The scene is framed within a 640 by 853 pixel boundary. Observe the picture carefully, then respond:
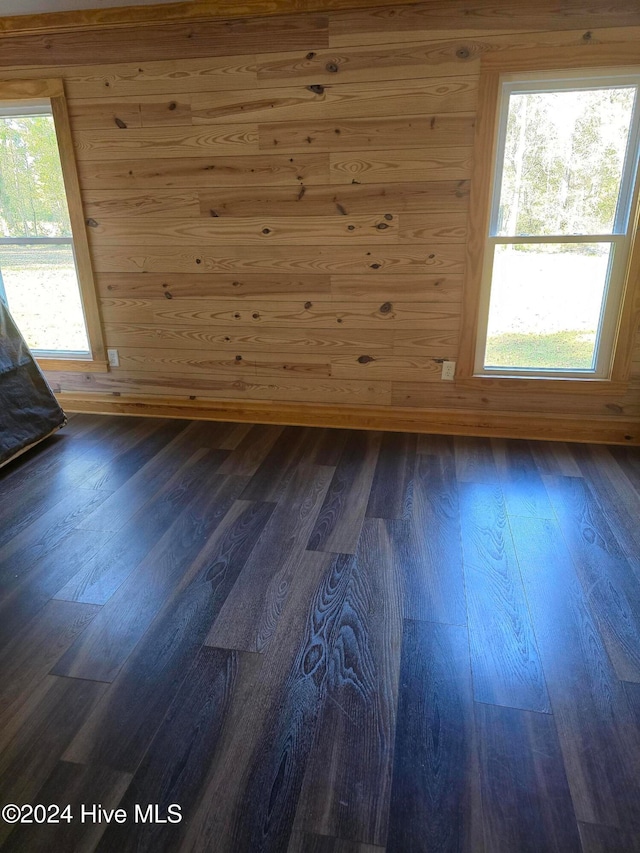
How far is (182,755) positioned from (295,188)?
2705 mm

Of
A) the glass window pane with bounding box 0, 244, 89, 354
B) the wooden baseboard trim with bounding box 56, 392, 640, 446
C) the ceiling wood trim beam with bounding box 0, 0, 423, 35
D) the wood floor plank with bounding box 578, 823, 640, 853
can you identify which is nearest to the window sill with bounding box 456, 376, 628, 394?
the wooden baseboard trim with bounding box 56, 392, 640, 446

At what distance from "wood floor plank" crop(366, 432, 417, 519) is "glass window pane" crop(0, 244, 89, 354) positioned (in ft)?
6.99

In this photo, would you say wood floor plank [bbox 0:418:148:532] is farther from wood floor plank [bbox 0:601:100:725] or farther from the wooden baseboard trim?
wood floor plank [bbox 0:601:100:725]

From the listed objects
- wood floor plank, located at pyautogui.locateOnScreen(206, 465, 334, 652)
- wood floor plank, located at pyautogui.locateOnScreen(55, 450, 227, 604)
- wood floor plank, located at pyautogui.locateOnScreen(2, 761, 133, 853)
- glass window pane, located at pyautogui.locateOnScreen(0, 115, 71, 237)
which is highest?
glass window pane, located at pyautogui.locateOnScreen(0, 115, 71, 237)

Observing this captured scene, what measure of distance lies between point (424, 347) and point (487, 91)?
129 centimetres

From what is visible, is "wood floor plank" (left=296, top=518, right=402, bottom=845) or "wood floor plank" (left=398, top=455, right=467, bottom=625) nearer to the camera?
"wood floor plank" (left=296, top=518, right=402, bottom=845)

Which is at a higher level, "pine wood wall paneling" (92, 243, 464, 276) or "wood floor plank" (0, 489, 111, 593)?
"pine wood wall paneling" (92, 243, 464, 276)

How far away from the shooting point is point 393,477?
2717mm

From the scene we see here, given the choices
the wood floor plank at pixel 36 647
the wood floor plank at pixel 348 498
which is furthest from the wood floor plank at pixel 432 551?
the wood floor plank at pixel 36 647

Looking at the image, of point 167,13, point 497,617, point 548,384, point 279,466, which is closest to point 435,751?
point 497,617

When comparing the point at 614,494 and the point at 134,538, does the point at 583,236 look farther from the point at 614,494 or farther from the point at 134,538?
the point at 134,538

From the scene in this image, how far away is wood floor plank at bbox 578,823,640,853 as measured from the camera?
111 centimetres

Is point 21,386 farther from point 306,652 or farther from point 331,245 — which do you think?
point 306,652

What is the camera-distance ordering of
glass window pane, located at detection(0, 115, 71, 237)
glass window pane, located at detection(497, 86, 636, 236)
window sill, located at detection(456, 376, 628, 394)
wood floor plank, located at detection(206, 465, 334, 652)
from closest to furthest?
wood floor plank, located at detection(206, 465, 334, 652), glass window pane, located at detection(497, 86, 636, 236), window sill, located at detection(456, 376, 628, 394), glass window pane, located at detection(0, 115, 71, 237)
